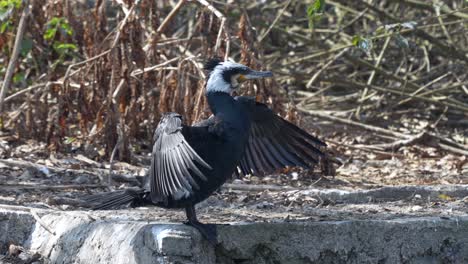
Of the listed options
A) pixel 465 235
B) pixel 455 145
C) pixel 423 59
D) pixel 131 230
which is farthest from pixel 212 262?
pixel 423 59

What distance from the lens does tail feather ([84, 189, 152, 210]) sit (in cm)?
414

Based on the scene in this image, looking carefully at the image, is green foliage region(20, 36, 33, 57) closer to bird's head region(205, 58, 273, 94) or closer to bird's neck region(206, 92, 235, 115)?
bird's head region(205, 58, 273, 94)

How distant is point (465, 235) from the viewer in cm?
427

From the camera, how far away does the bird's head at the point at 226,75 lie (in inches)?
164

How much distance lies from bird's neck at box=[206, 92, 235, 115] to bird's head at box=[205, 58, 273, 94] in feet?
0.07

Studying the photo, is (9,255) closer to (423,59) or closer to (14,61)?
(14,61)

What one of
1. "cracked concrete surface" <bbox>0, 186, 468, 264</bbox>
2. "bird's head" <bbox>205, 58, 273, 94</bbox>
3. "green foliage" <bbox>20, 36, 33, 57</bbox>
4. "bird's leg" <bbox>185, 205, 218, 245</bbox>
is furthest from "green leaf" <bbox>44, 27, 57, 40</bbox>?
"bird's leg" <bbox>185, 205, 218, 245</bbox>

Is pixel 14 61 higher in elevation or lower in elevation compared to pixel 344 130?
higher

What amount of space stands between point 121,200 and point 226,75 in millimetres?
760

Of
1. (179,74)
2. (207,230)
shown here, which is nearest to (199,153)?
(207,230)

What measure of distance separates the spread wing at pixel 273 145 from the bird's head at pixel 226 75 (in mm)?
349

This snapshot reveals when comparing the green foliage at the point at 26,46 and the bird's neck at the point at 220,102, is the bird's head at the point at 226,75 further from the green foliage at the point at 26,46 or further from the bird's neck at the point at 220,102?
the green foliage at the point at 26,46

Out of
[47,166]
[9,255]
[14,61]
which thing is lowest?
[9,255]

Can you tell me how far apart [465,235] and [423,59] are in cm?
495
